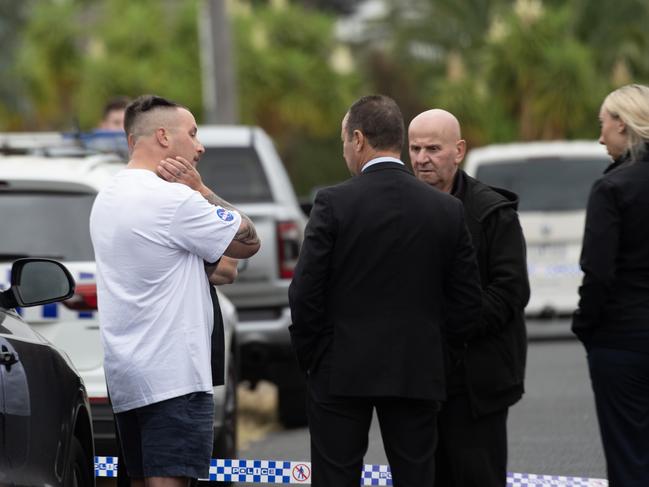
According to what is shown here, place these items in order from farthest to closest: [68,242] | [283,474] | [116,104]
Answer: [116,104], [68,242], [283,474]

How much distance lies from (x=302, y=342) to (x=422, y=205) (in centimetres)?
62

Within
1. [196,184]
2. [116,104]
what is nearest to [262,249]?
[116,104]

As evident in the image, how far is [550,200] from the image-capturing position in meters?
16.4

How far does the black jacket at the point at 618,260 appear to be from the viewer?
632cm

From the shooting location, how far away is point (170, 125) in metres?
5.82

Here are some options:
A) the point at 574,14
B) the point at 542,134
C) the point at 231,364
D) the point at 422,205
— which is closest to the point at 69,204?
the point at 231,364

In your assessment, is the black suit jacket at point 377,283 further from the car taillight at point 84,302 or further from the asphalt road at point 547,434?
the asphalt road at point 547,434

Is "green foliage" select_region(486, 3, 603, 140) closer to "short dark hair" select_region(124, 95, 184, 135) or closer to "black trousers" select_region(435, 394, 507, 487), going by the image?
"black trousers" select_region(435, 394, 507, 487)

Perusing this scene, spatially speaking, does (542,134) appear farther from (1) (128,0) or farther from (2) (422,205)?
(2) (422,205)

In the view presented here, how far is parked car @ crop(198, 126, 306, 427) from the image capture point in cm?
1068

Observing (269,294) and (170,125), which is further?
(269,294)

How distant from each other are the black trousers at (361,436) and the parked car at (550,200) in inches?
423

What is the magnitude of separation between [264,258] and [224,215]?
4961mm

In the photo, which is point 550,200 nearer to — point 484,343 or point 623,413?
point 623,413
